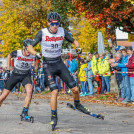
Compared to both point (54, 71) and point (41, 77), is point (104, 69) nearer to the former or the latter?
point (41, 77)

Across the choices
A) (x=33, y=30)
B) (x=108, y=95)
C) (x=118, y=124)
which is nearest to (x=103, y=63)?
(x=108, y=95)

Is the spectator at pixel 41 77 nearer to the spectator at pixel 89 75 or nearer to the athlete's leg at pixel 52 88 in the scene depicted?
the spectator at pixel 89 75

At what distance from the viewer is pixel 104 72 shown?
57.6ft

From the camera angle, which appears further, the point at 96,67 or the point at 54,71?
the point at 96,67

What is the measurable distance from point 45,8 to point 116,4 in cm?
1386

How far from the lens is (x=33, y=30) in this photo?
105ft

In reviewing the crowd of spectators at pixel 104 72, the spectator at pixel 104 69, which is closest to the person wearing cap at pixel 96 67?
the crowd of spectators at pixel 104 72

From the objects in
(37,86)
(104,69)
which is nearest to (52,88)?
(104,69)

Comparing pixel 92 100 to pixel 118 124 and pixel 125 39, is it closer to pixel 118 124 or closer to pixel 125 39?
pixel 118 124

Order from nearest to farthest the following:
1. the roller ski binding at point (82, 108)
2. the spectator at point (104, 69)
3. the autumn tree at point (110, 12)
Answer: the roller ski binding at point (82, 108), the autumn tree at point (110, 12), the spectator at point (104, 69)

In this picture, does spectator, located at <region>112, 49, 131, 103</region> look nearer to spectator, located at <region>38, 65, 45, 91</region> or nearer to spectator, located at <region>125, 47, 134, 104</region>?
spectator, located at <region>125, 47, 134, 104</region>

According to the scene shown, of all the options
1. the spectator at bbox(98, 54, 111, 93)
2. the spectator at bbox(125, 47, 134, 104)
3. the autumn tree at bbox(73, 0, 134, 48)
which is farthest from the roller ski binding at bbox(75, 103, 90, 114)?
the spectator at bbox(98, 54, 111, 93)

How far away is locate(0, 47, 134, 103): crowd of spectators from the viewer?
14.2 meters

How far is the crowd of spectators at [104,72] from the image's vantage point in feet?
46.6
